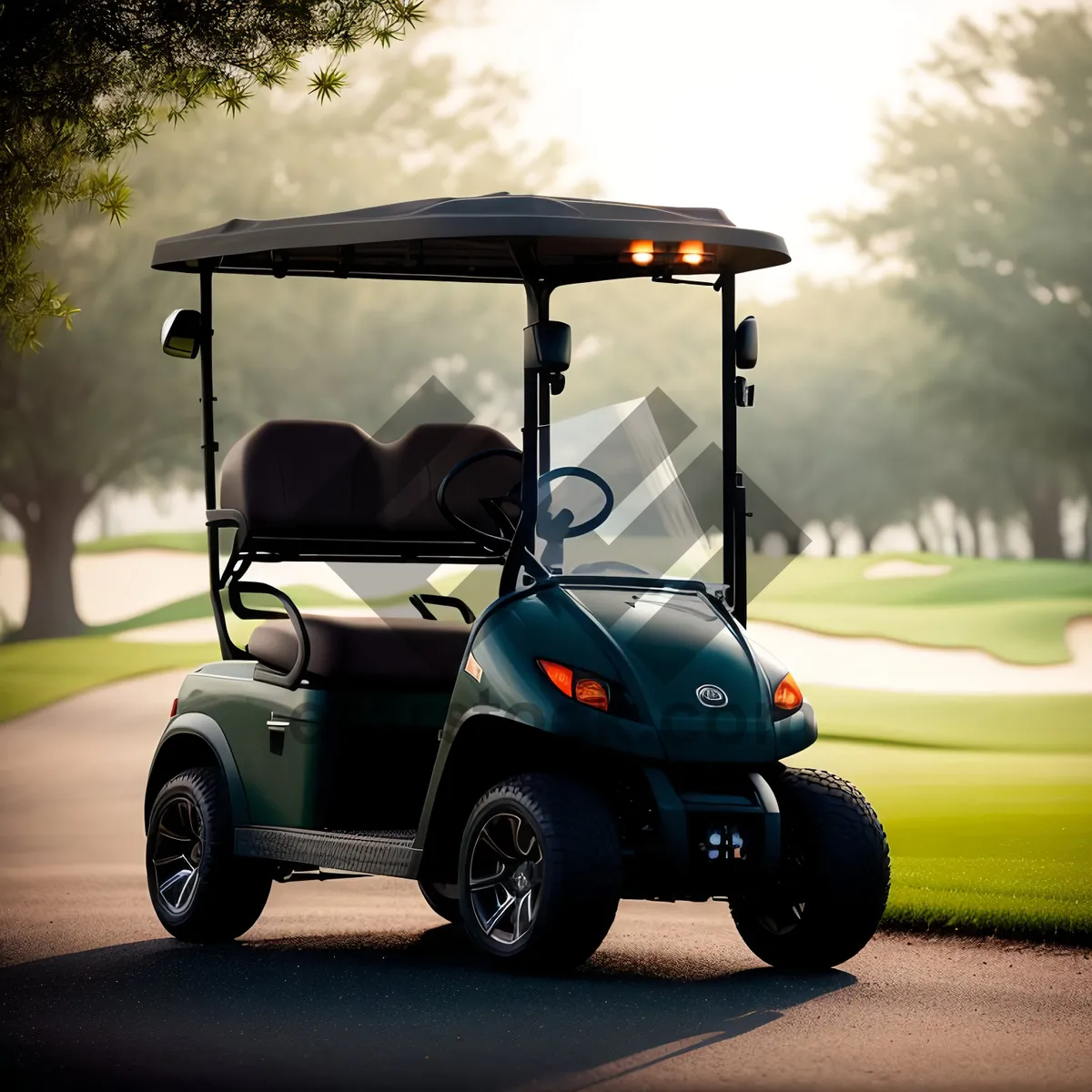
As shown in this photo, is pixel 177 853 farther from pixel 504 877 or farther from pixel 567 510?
pixel 567 510

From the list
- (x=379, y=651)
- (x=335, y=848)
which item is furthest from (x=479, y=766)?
(x=379, y=651)

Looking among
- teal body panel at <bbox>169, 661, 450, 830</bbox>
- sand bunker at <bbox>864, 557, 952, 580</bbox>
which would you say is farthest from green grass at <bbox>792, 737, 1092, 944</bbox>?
sand bunker at <bbox>864, 557, 952, 580</bbox>

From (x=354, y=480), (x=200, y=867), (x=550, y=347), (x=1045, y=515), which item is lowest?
(x=200, y=867)

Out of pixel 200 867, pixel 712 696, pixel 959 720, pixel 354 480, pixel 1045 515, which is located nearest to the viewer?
pixel 712 696

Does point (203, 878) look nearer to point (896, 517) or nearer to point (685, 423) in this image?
point (685, 423)

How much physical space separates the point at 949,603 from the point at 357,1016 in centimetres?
3467

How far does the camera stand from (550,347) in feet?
23.3

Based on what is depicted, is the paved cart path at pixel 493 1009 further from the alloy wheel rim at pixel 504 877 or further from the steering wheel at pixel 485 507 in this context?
the steering wheel at pixel 485 507

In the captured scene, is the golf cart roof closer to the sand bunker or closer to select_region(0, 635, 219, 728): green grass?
select_region(0, 635, 219, 728): green grass

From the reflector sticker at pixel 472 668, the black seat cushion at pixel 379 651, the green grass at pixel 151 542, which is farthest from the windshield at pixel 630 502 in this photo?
the green grass at pixel 151 542

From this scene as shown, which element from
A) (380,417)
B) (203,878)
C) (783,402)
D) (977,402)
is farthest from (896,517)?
(203,878)

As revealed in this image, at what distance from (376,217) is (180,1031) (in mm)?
2852

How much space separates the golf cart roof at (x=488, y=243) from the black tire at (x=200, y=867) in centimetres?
207

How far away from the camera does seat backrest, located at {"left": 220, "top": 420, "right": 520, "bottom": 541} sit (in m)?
7.98
